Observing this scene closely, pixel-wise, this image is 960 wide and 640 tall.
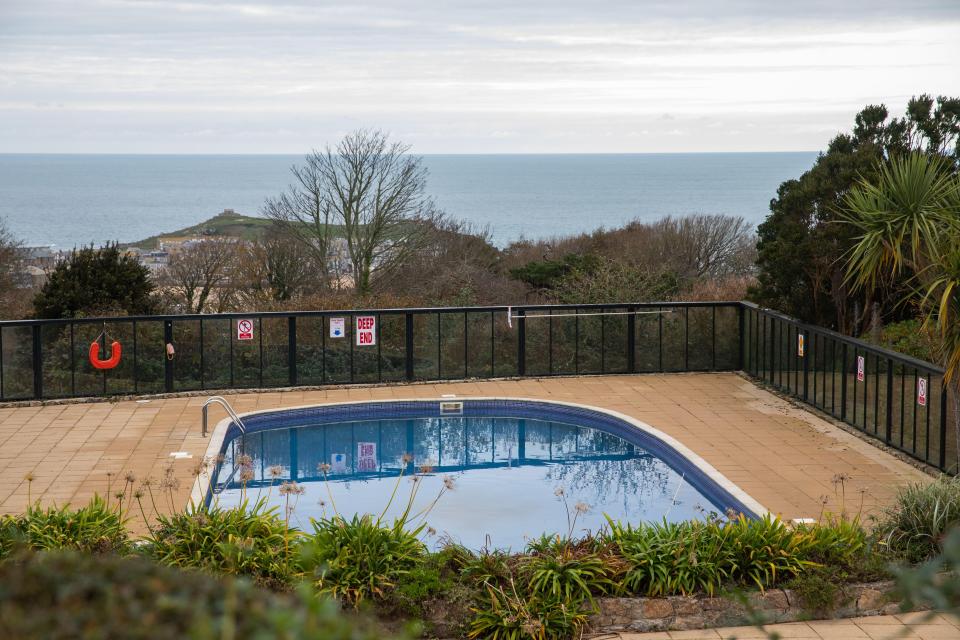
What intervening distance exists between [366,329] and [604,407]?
3.25m

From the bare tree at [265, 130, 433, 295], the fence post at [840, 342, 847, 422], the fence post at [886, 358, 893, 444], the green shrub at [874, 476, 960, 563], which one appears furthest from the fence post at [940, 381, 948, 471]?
the bare tree at [265, 130, 433, 295]

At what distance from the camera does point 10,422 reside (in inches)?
451

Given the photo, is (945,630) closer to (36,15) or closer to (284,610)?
(284,610)

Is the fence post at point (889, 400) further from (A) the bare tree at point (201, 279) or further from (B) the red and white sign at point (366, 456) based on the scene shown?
(A) the bare tree at point (201, 279)

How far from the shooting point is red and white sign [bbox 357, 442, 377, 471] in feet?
35.8

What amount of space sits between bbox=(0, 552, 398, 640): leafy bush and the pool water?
5518 millimetres

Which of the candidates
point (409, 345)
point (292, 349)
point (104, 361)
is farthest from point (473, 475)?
point (104, 361)

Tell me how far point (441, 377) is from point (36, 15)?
10876 millimetres

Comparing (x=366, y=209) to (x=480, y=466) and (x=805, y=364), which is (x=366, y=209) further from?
(x=480, y=466)

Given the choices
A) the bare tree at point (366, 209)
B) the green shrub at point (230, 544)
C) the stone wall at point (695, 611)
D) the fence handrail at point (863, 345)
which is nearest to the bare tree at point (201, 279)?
the bare tree at point (366, 209)

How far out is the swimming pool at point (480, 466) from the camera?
9.05 m

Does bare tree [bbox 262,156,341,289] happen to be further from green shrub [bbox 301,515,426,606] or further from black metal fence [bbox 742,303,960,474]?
green shrub [bbox 301,515,426,606]

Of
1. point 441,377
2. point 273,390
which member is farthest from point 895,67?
point 273,390

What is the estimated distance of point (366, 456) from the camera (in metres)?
11.3
